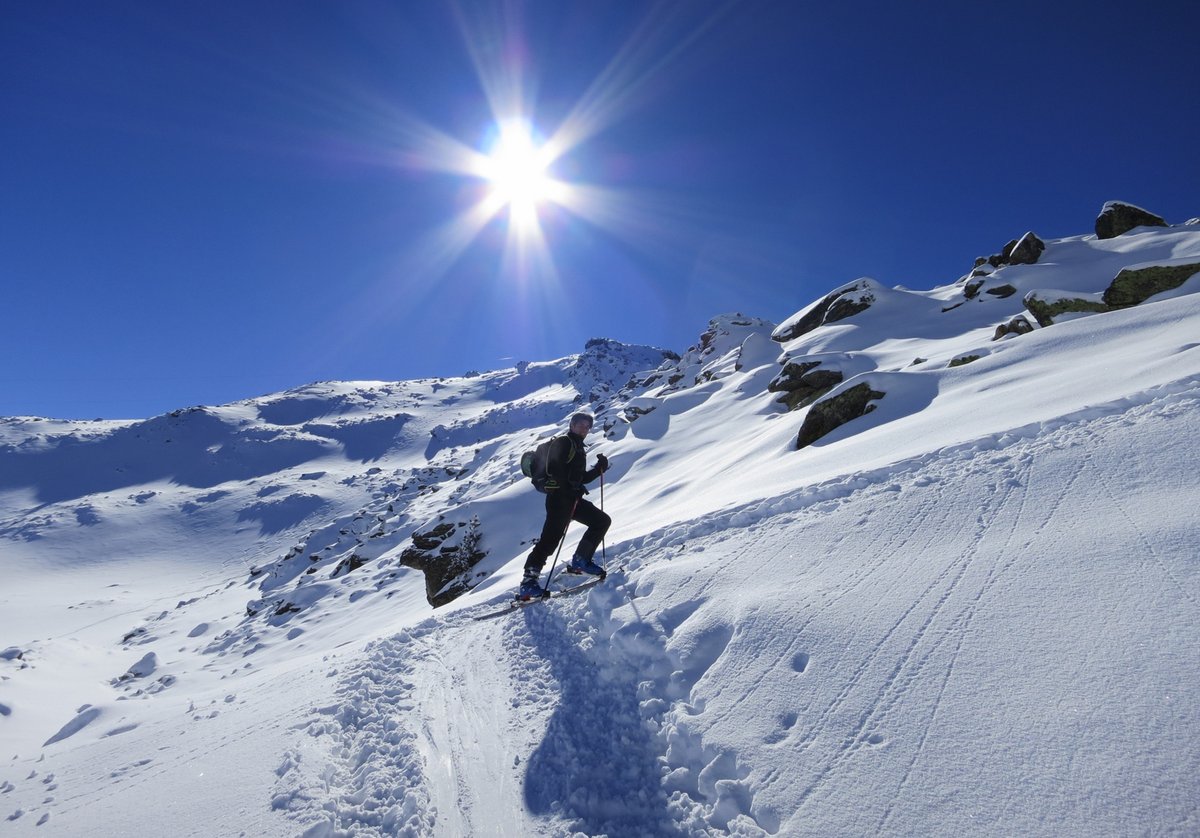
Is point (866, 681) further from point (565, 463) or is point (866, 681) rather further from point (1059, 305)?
point (1059, 305)

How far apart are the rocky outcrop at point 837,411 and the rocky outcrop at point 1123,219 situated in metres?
28.2

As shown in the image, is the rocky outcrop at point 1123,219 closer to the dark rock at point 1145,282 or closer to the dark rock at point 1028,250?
the dark rock at point 1028,250

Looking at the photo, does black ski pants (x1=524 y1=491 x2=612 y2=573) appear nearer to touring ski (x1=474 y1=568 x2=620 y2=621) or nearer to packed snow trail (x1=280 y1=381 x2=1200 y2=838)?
touring ski (x1=474 y1=568 x2=620 y2=621)

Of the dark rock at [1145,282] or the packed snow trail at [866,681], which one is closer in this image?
the packed snow trail at [866,681]

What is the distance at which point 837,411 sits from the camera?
11945 mm

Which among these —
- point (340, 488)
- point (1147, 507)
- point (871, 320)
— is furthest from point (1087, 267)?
point (340, 488)

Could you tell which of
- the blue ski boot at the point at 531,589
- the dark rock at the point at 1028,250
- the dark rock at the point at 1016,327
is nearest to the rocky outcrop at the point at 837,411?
the dark rock at the point at 1016,327

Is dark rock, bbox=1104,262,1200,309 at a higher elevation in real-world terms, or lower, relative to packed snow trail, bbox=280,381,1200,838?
higher

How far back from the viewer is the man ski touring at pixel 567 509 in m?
6.79

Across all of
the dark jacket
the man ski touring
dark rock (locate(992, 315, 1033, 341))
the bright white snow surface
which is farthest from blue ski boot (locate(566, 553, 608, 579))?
dark rock (locate(992, 315, 1033, 341))

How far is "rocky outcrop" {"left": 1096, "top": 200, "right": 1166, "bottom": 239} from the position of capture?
27.2m

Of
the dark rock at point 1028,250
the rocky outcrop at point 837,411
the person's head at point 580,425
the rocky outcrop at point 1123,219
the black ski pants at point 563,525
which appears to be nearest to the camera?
the person's head at point 580,425

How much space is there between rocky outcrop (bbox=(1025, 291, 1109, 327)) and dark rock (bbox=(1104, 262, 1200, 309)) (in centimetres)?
57

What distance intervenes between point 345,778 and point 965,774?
4.47 meters
